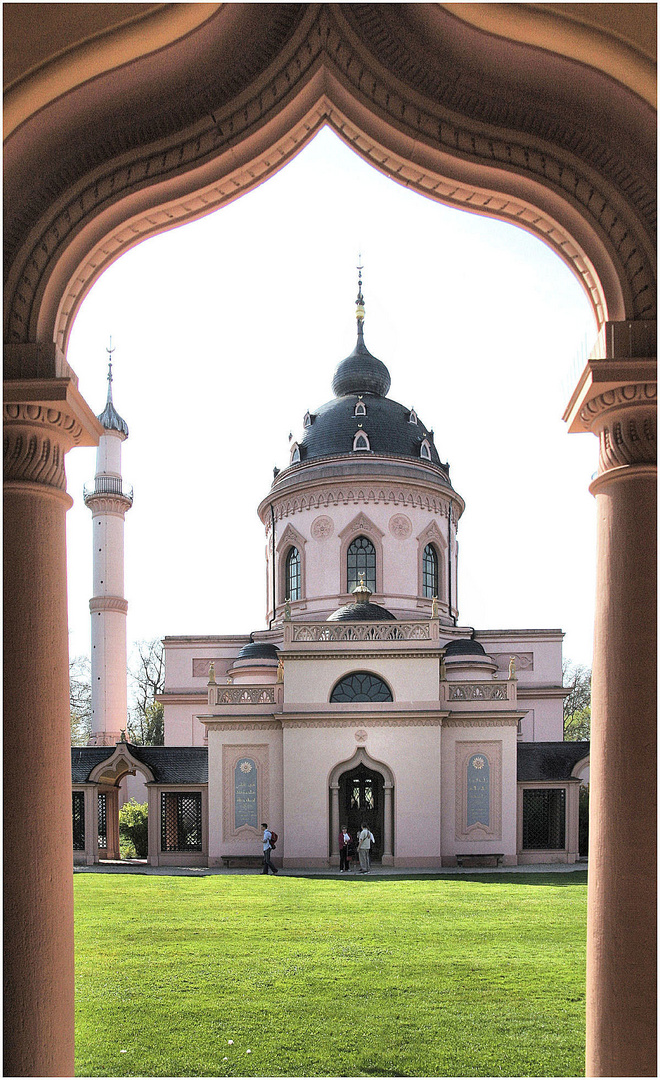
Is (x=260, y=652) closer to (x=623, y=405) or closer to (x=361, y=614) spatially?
(x=361, y=614)

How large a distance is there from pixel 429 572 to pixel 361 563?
281cm

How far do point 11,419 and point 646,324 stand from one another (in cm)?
306

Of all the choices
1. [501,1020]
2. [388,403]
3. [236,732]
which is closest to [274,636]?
[236,732]

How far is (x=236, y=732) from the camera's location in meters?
29.0

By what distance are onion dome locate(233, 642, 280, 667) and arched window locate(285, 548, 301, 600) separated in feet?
8.25

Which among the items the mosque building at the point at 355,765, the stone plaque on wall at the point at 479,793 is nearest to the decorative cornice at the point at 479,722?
the mosque building at the point at 355,765

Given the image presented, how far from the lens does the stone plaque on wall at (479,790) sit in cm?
2825

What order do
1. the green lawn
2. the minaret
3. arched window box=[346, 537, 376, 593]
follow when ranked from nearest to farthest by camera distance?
the green lawn → arched window box=[346, 537, 376, 593] → the minaret

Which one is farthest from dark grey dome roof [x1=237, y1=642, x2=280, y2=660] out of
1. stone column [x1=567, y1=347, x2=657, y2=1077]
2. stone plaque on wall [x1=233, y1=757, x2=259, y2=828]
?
stone column [x1=567, y1=347, x2=657, y2=1077]

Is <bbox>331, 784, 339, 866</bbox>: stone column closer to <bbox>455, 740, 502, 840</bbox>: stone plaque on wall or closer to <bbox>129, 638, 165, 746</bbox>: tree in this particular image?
<bbox>455, 740, 502, 840</bbox>: stone plaque on wall

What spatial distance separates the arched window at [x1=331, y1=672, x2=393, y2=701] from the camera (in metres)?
28.4

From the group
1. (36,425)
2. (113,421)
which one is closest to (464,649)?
(113,421)

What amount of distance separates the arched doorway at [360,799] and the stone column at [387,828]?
0.39 meters

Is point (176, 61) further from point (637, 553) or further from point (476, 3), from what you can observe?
point (637, 553)
